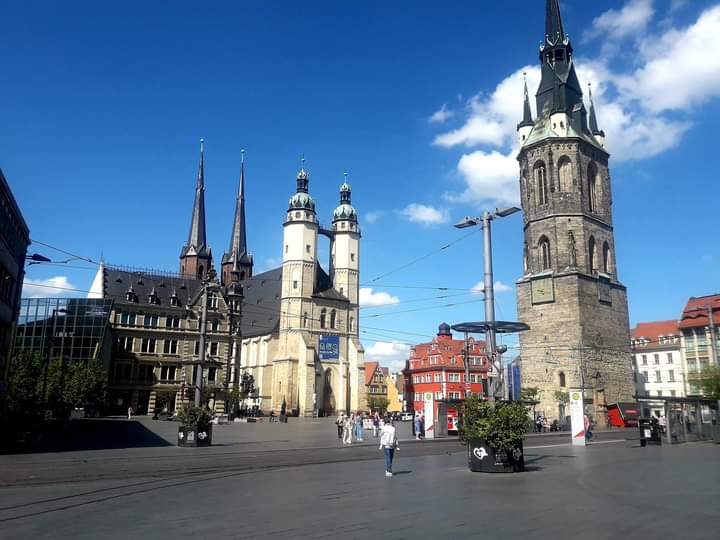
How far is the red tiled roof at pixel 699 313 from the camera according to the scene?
74375mm

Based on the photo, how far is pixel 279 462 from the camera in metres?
20.6

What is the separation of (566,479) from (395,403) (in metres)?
116

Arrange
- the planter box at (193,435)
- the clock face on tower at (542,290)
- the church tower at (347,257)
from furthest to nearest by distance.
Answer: the church tower at (347,257)
the clock face on tower at (542,290)
the planter box at (193,435)

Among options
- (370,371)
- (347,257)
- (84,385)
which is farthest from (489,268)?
(370,371)

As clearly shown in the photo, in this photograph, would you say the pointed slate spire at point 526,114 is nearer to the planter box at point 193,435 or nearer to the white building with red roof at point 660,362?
the white building with red roof at point 660,362

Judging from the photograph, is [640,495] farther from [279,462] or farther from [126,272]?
[126,272]

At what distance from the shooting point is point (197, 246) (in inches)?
3930

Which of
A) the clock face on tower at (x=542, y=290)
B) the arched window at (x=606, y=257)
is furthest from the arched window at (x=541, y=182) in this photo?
the clock face on tower at (x=542, y=290)

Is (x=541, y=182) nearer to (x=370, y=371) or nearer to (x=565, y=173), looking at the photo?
(x=565, y=173)

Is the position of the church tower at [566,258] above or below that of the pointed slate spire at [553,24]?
below

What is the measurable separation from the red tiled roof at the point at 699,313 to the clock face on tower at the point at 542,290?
66.8 ft

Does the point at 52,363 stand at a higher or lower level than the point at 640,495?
higher

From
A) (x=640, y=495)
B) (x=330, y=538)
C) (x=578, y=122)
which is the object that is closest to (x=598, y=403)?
(x=578, y=122)

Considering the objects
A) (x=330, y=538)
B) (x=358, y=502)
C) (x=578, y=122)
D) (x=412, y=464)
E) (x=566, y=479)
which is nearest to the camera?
(x=330, y=538)
